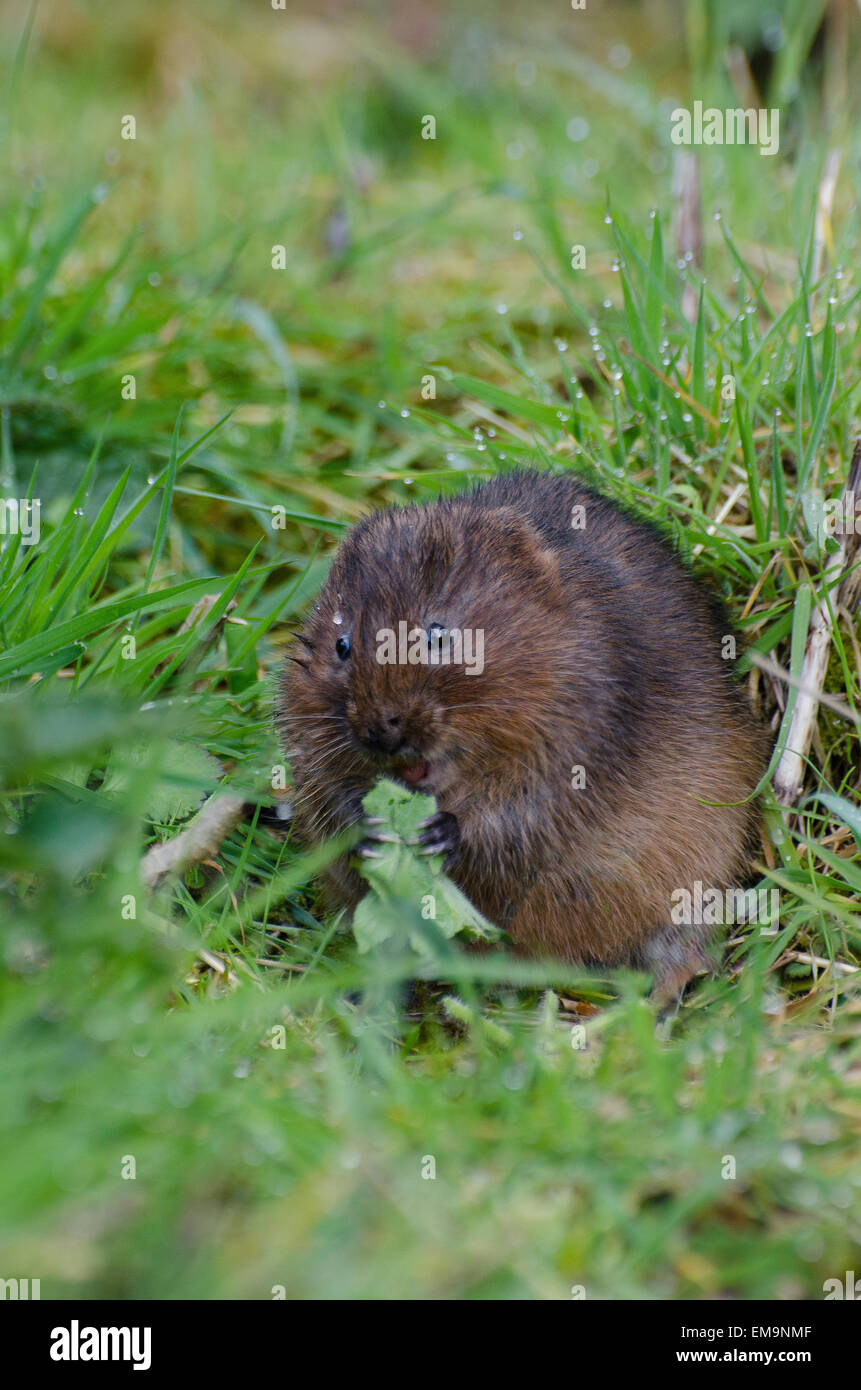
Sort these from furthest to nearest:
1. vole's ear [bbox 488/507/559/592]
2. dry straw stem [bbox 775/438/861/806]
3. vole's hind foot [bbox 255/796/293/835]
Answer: vole's hind foot [bbox 255/796/293/835], dry straw stem [bbox 775/438/861/806], vole's ear [bbox 488/507/559/592]

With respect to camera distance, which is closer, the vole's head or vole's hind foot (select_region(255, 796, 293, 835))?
the vole's head

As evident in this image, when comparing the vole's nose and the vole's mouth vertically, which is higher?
the vole's nose

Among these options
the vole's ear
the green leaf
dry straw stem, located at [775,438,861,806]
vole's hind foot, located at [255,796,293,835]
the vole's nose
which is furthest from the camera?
vole's hind foot, located at [255,796,293,835]

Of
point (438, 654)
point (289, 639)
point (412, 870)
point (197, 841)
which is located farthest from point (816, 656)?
point (197, 841)

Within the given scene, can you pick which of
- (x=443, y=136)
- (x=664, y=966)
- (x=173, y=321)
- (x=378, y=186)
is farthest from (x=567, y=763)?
(x=443, y=136)

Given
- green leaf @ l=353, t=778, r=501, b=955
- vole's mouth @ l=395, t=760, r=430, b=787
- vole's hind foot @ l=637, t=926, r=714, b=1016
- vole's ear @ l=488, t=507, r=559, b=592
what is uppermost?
vole's ear @ l=488, t=507, r=559, b=592

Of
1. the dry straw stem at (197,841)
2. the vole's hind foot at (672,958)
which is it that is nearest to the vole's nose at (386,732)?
the dry straw stem at (197,841)

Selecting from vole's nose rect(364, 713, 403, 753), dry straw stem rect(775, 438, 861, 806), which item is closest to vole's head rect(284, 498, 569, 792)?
vole's nose rect(364, 713, 403, 753)

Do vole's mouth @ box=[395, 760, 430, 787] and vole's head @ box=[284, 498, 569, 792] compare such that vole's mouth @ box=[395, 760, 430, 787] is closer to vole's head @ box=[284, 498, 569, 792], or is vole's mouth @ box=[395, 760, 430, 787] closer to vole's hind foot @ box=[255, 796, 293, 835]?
vole's head @ box=[284, 498, 569, 792]
